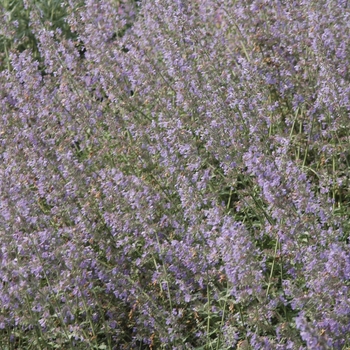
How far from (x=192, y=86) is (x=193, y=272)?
1.39m

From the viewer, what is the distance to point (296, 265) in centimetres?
430

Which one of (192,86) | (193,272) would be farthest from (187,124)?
(193,272)

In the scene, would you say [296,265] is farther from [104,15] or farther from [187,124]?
[104,15]

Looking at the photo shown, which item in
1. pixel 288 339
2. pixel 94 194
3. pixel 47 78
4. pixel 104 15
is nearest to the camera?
pixel 288 339

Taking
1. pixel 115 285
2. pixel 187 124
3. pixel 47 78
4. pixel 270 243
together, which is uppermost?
pixel 47 78

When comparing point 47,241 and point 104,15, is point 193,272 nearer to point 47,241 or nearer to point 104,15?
point 47,241

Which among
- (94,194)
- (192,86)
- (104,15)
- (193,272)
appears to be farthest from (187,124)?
(104,15)

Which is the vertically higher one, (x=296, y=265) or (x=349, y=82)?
(x=349, y=82)

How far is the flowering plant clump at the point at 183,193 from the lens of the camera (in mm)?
A: 3861

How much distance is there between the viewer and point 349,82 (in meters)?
4.95

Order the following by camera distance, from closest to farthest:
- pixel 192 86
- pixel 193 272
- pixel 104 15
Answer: pixel 193 272, pixel 192 86, pixel 104 15

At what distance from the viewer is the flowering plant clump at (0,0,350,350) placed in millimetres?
3861

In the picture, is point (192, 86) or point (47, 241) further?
point (192, 86)

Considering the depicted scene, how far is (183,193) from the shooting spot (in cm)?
408
